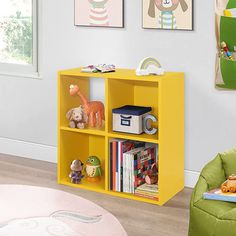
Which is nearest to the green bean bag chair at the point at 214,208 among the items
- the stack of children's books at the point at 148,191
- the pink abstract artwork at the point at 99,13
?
the stack of children's books at the point at 148,191

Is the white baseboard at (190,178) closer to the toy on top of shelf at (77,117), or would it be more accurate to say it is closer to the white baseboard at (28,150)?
the toy on top of shelf at (77,117)

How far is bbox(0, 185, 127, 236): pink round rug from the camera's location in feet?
9.90

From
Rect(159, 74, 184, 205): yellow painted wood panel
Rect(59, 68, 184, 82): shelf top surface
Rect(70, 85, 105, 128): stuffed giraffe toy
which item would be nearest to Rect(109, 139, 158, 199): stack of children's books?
Rect(159, 74, 184, 205): yellow painted wood panel

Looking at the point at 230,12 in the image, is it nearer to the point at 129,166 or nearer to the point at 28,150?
the point at 129,166

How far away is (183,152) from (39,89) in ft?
4.06

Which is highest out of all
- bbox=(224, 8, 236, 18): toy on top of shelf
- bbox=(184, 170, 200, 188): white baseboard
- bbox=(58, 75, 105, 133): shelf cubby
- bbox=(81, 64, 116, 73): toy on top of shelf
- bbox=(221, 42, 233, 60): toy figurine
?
bbox=(224, 8, 236, 18): toy on top of shelf

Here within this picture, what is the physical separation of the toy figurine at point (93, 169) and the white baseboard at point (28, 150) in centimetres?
56

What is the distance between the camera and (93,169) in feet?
12.6

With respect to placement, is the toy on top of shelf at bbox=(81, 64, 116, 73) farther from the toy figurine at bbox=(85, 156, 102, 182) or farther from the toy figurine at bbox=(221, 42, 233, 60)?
the toy figurine at bbox=(221, 42, 233, 60)

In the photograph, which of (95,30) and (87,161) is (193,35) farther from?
(87,161)

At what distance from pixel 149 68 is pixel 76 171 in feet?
2.73

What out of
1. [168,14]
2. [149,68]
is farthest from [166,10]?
[149,68]

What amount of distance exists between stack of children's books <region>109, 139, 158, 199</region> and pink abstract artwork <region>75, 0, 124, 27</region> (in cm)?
80

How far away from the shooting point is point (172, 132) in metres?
3.61
